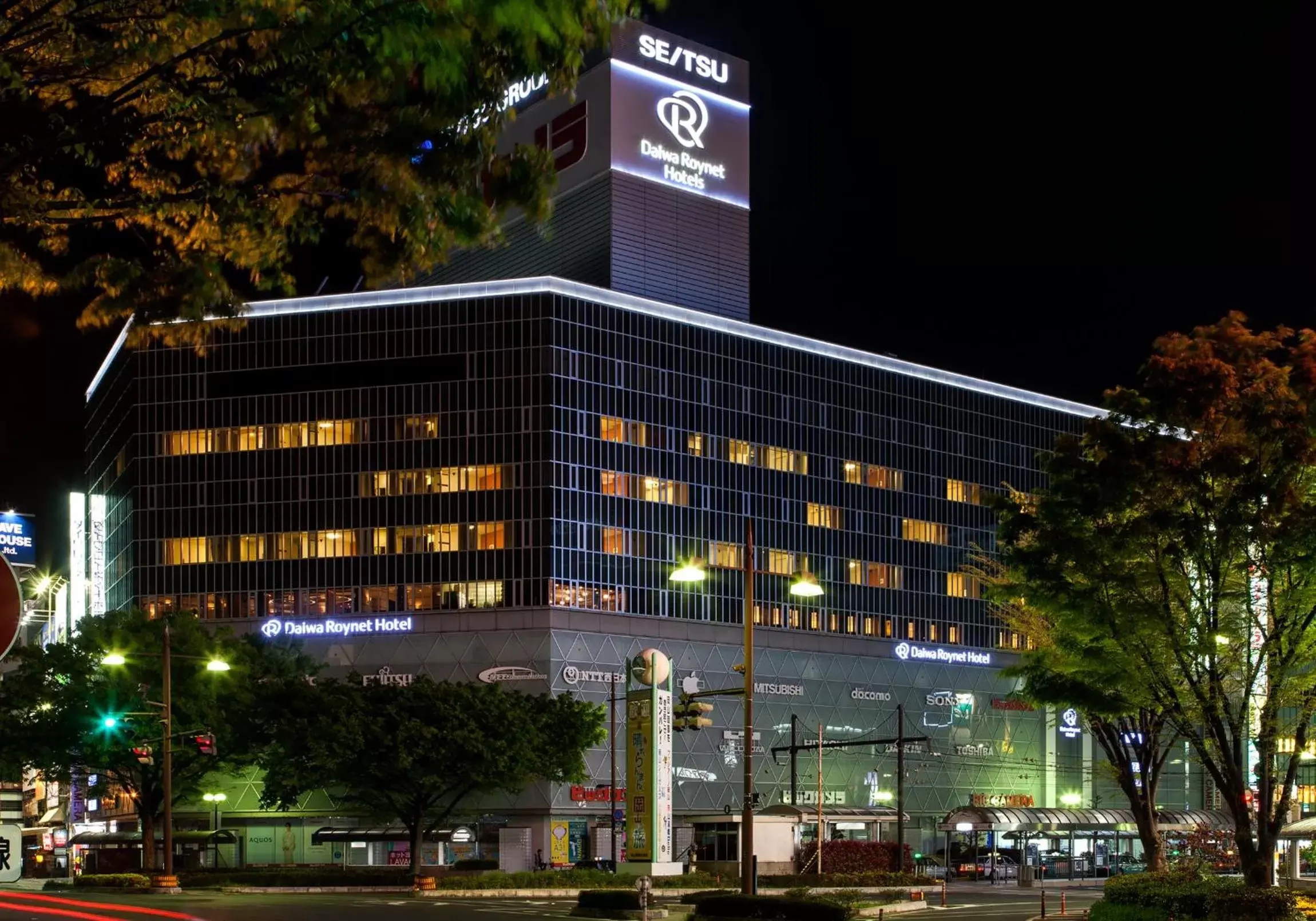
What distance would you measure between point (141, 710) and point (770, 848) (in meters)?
32.4

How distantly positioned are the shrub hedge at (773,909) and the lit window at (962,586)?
96.8 m

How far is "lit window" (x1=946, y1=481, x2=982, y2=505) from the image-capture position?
136000mm

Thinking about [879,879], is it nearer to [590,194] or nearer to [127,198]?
[127,198]

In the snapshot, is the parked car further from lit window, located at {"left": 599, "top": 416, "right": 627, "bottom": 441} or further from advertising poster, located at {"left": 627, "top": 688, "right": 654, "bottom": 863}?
advertising poster, located at {"left": 627, "top": 688, "right": 654, "bottom": 863}

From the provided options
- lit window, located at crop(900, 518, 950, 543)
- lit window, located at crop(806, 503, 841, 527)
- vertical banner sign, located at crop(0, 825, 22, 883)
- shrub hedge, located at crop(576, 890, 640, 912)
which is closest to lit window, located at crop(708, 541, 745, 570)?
lit window, located at crop(806, 503, 841, 527)

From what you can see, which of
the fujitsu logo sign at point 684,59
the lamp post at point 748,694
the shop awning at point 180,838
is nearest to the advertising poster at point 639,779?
the lamp post at point 748,694

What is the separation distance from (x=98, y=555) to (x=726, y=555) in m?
49.0

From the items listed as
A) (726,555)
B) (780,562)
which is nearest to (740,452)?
(726,555)

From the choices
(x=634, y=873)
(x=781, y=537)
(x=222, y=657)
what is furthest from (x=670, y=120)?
(x=634, y=873)

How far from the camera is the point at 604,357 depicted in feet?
382

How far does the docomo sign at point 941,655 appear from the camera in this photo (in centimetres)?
12962

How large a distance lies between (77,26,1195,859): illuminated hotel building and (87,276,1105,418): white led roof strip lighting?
0.27 meters

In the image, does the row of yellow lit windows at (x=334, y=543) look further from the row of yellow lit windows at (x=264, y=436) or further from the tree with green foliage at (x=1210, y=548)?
the tree with green foliage at (x=1210, y=548)

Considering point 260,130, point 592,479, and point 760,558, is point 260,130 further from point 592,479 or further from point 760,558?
point 760,558
